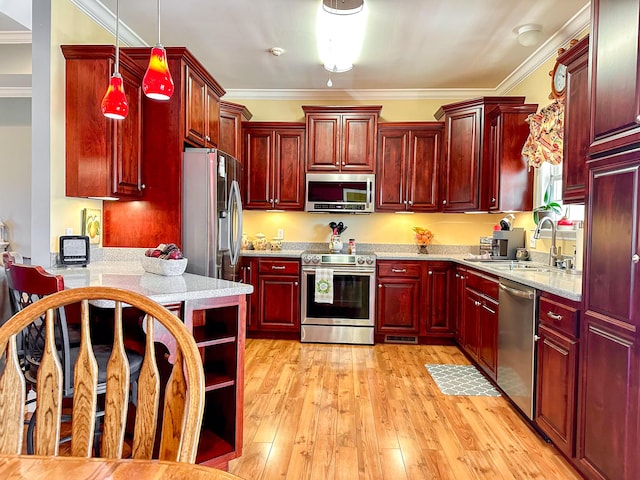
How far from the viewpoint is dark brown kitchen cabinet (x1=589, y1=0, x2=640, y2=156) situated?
169 cm

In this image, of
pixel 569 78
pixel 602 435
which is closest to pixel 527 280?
pixel 602 435

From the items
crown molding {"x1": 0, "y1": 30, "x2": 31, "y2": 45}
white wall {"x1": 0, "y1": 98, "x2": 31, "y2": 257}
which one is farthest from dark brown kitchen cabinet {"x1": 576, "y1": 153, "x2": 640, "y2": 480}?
white wall {"x1": 0, "y1": 98, "x2": 31, "y2": 257}

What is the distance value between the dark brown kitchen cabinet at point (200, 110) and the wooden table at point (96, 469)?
268cm

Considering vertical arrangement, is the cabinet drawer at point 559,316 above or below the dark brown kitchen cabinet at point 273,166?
below

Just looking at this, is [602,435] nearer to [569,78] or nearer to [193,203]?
[569,78]

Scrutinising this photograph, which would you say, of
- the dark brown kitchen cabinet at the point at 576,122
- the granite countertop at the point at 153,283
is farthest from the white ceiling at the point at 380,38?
the granite countertop at the point at 153,283

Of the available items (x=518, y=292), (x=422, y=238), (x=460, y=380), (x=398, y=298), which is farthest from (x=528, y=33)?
(x=460, y=380)

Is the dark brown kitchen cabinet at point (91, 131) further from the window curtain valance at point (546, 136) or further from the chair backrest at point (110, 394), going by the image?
the window curtain valance at point (546, 136)

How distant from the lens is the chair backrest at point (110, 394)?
85 cm

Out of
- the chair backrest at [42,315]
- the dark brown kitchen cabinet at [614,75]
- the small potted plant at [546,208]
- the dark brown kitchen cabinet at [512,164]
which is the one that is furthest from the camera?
the dark brown kitchen cabinet at [512,164]

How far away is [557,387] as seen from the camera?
7.22 ft

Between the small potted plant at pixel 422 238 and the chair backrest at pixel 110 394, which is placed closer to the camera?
the chair backrest at pixel 110 394

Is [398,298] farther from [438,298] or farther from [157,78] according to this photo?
[157,78]

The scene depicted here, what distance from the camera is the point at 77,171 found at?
112 inches
